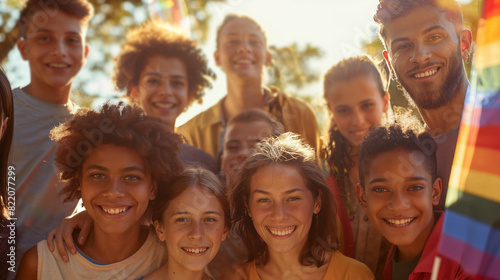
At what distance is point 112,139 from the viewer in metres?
3.09

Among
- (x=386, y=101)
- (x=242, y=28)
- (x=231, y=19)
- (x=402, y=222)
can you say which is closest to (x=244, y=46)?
(x=242, y=28)

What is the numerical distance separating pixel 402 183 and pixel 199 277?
1.39 metres

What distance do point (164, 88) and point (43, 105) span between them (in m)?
1.03

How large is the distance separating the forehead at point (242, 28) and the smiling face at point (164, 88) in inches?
32.0

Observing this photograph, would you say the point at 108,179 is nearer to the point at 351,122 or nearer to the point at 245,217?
the point at 245,217

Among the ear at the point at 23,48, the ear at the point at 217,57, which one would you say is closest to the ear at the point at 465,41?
the ear at the point at 217,57

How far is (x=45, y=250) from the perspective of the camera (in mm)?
2912

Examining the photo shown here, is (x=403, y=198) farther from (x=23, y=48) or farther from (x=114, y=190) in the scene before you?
(x=23, y=48)

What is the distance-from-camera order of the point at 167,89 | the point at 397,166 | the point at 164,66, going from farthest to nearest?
the point at 164,66 < the point at 167,89 < the point at 397,166

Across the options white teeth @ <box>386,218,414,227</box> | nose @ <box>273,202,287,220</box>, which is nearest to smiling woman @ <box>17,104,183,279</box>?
nose @ <box>273,202,287,220</box>

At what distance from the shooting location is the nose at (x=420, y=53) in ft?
10.1

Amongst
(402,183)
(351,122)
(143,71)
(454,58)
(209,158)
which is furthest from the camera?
(143,71)

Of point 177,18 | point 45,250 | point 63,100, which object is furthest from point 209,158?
point 177,18

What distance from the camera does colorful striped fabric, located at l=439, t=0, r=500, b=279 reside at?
5.83ft
